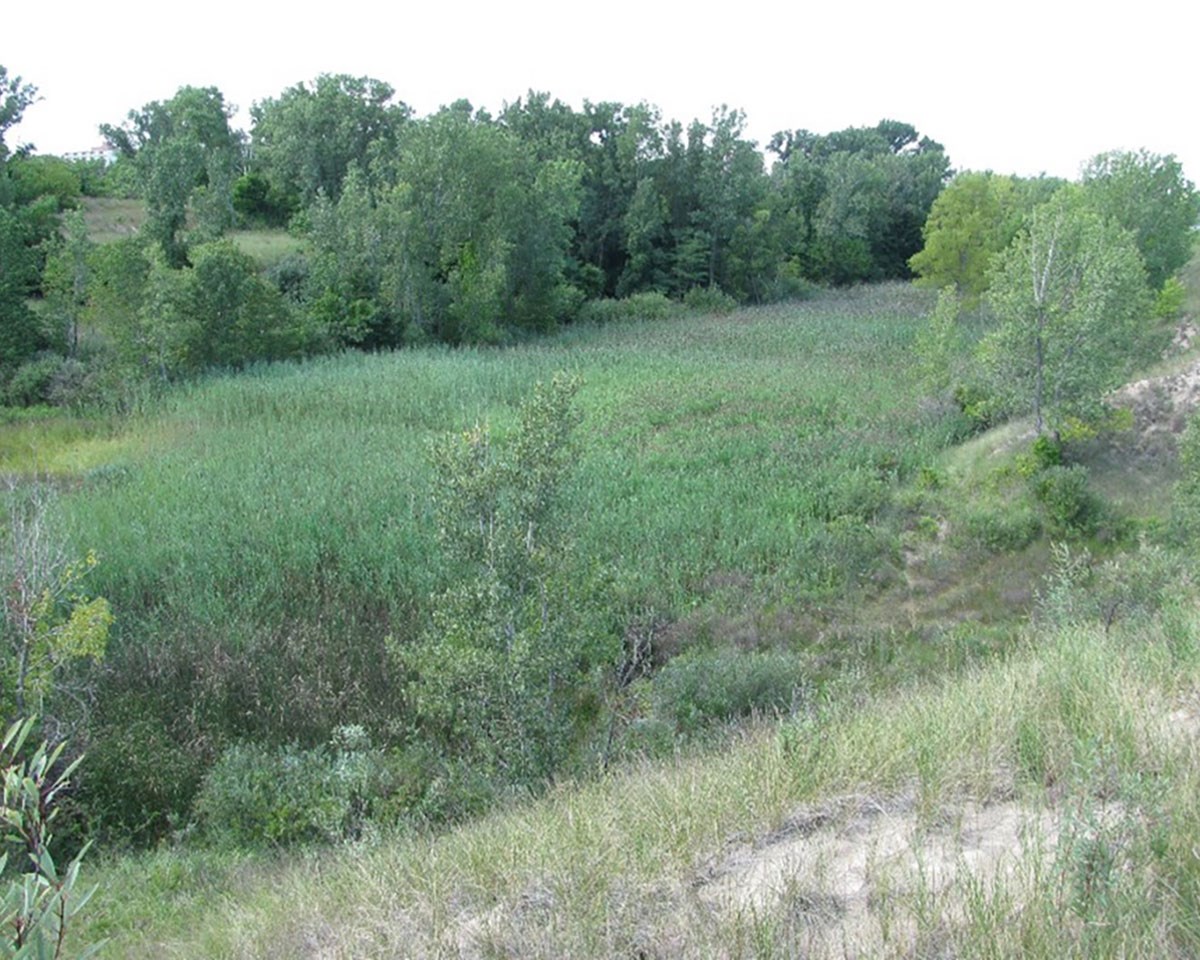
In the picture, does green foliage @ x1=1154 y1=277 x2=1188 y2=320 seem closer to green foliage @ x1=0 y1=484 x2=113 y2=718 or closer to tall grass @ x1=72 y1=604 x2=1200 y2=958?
tall grass @ x1=72 y1=604 x2=1200 y2=958

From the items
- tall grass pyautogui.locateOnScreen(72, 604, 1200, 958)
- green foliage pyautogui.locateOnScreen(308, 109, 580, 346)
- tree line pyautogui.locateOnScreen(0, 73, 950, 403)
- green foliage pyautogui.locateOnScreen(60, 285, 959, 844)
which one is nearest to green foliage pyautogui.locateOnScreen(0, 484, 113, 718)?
green foliage pyautogui.locateOnScreen(60, 285, 959, 844)

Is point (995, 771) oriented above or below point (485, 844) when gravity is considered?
above

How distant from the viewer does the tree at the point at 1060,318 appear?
1848 centimetres

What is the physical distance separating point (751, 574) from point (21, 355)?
24.8 metres

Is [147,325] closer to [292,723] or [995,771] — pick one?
[292,723]

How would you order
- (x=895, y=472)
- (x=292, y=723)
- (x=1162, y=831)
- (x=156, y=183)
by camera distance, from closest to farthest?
(x=1162, y=831)
(x=292, y=723)
(x=895, y=472)
(x=156, y=183)

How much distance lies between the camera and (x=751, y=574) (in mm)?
15758

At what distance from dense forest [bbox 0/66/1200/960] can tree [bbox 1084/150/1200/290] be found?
13 cm

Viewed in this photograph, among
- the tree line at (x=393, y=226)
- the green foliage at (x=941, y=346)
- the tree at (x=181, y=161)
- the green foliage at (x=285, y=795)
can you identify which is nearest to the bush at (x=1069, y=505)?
the green foliage at (x=941, y=346)

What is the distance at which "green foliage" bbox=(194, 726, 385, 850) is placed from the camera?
8.66 meters

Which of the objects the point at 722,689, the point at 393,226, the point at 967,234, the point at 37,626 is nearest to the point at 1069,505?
the point at 722,689

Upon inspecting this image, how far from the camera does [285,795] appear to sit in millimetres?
9078

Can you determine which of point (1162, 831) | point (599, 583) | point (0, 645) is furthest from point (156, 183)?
point (1162, 831)

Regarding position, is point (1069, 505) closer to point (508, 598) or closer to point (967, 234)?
point (508, 598)
